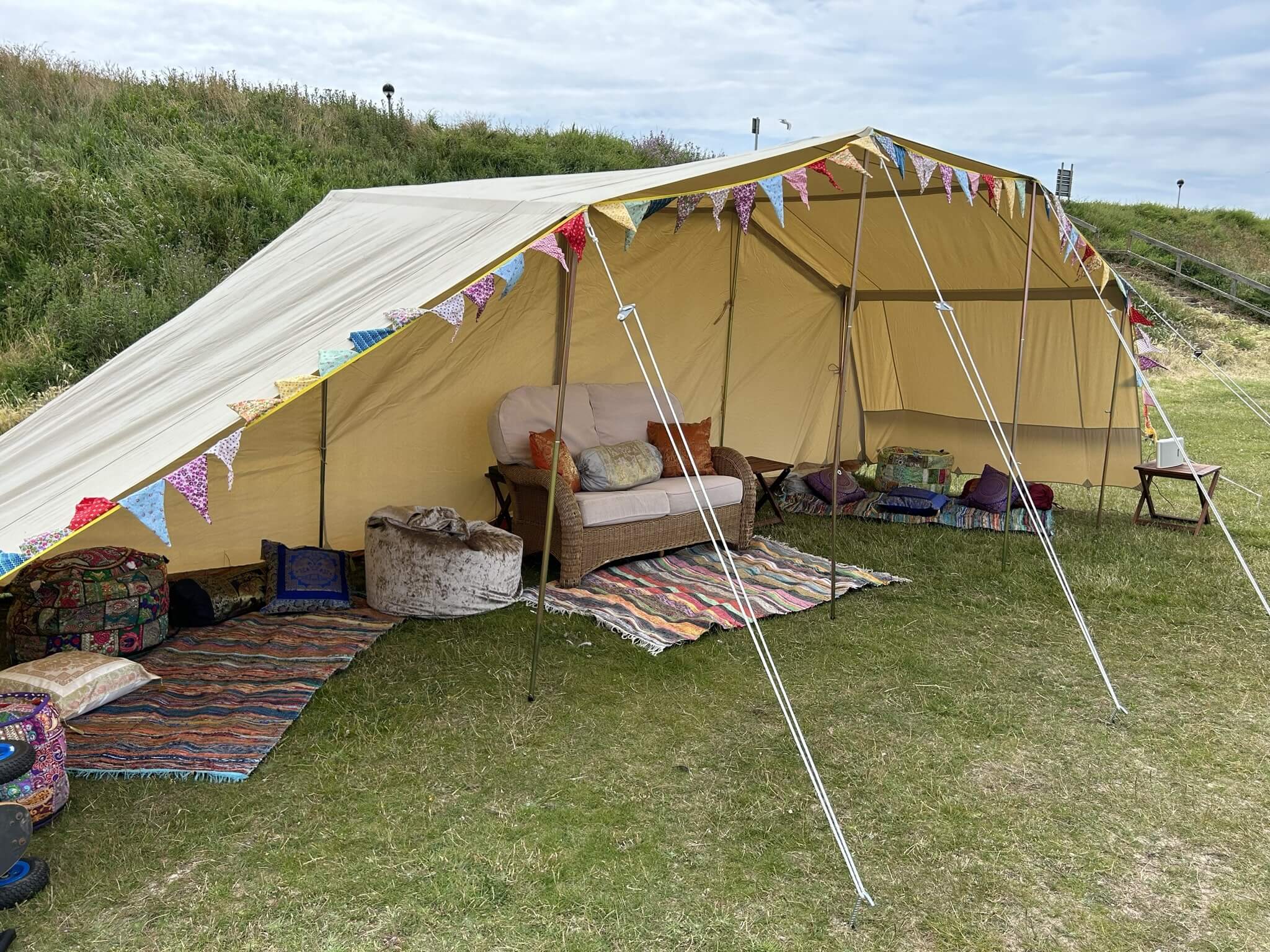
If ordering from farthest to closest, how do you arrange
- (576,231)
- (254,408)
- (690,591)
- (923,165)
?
1. (690,591)
2. (923,165)
3. (576,231)
4. (254,408)

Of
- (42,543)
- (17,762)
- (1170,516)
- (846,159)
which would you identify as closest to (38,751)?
(17,762)

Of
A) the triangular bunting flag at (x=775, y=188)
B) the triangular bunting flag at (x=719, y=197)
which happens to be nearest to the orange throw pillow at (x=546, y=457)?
the triangular bunting flag at (x=719, y=197)

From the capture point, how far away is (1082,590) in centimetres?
491

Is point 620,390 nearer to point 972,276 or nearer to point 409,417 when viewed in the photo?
point 409,417

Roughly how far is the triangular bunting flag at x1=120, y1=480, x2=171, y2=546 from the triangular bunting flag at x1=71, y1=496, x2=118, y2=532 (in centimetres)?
4

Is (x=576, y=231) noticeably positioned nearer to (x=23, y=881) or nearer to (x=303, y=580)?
(x=303, y=580)

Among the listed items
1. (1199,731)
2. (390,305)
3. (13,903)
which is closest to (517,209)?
(390,305)

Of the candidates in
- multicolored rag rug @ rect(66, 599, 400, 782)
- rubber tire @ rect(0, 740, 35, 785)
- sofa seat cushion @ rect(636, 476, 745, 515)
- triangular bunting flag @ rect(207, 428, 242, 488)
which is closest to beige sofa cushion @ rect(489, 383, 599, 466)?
sofa seat cushion @ rect(636, 476, 745, 515)

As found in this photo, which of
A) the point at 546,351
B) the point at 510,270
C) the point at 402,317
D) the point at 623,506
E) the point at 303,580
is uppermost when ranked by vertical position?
the point at 510,270

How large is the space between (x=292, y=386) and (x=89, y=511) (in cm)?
58

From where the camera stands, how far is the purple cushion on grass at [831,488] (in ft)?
21.3

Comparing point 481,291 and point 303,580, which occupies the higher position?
point 481,291

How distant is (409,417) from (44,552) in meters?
2.80

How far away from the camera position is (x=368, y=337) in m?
2.86
